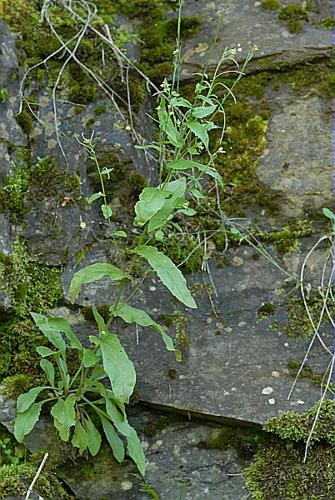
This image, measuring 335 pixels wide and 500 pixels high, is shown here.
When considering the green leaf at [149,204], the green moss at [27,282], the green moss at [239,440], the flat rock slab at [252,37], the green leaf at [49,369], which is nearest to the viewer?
the green leaf at [149,204]

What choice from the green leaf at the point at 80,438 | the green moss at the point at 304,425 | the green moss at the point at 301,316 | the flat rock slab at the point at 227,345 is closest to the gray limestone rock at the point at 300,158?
the flat rock slab at the point at 227,345

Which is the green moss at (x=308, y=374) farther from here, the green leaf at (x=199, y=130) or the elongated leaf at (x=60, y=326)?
the green leaf at (x=199, y=130)

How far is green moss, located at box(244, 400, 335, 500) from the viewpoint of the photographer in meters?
2.13

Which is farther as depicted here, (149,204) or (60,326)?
(60,326)

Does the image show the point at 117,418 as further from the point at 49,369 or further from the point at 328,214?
the point at 328,214

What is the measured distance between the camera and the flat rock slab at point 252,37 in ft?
9.25

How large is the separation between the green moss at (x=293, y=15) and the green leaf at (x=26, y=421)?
185 centimetres

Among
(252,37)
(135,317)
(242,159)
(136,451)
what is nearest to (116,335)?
(135,317)

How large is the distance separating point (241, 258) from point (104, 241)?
0.51 meters

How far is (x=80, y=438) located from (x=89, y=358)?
0.28 metres

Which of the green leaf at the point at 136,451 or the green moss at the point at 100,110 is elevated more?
the green moss at the point at 100,110

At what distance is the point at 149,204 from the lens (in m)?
1.79

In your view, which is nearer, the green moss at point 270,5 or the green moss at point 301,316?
the green moss at point 301,316

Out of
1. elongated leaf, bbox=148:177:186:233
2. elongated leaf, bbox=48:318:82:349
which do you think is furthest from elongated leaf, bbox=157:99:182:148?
elongated leaf, bbox=48:318:82:349
